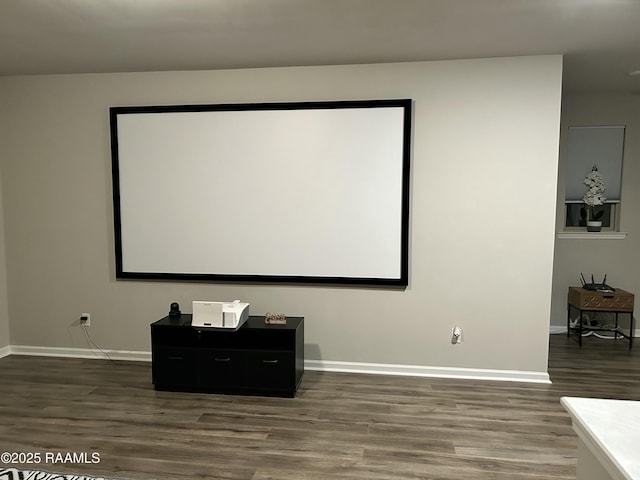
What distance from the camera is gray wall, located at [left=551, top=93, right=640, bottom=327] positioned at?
16.9 feet

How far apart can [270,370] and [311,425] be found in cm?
61

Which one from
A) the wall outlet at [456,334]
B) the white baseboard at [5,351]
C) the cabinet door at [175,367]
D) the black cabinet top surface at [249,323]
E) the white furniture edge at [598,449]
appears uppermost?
the white furniture edge at [598,449]

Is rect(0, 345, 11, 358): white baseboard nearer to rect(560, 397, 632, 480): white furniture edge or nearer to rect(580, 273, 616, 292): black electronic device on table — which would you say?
rect(560, 397, 632, 480): white furniture edge

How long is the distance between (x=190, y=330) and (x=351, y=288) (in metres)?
1.34

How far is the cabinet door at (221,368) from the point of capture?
3.67m

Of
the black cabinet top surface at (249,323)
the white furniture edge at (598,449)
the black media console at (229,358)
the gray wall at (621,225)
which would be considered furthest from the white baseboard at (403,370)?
the white furniture edge at (598,449)

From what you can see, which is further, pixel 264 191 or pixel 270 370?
pixel 264 191

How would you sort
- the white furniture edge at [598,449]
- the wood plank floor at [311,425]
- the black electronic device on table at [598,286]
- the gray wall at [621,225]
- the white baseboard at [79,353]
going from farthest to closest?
the gray wall at [621,225], the black electronic device on table at [598,286], the white baseboard at [79,353], the wood plank floor at [311,425], the white furniture edge at [598,449]

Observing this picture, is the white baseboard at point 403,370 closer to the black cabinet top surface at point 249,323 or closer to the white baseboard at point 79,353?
the white baseboard at point 79,353

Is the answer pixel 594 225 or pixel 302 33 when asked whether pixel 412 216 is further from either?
pixel 594 225

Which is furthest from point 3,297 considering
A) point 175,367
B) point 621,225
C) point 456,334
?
point 621,225

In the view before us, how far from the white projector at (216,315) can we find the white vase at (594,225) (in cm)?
393

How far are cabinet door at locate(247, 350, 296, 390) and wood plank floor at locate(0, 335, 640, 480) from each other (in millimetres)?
123

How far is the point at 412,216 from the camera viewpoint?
3.99 m
